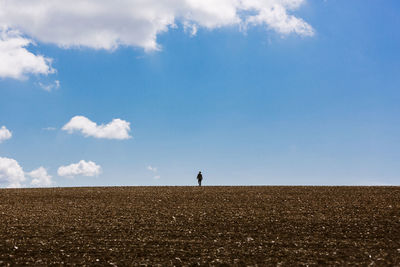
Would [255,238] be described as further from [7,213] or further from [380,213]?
[7,213]

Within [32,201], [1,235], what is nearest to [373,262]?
[1,235]

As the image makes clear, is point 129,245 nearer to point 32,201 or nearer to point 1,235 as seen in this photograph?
point 1,235

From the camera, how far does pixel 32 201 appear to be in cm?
3183

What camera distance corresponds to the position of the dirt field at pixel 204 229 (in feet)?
56.1

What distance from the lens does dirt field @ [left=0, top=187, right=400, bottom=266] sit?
17.1 m

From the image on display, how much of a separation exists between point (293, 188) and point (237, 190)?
508cm

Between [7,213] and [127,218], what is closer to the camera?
[127,218]

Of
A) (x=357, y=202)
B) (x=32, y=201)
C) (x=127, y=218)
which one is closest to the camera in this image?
(x=127, y=218)

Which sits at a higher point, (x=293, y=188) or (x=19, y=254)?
(x=293, y=188)

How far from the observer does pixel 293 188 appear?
121ft

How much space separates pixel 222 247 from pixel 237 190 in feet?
57.4

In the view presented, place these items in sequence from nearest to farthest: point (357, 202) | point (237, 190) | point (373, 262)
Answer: point (373, 262) → point (357, 202) → point (237, 190)

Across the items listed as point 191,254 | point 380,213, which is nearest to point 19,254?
point 191,254

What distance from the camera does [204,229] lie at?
70.2 ft
